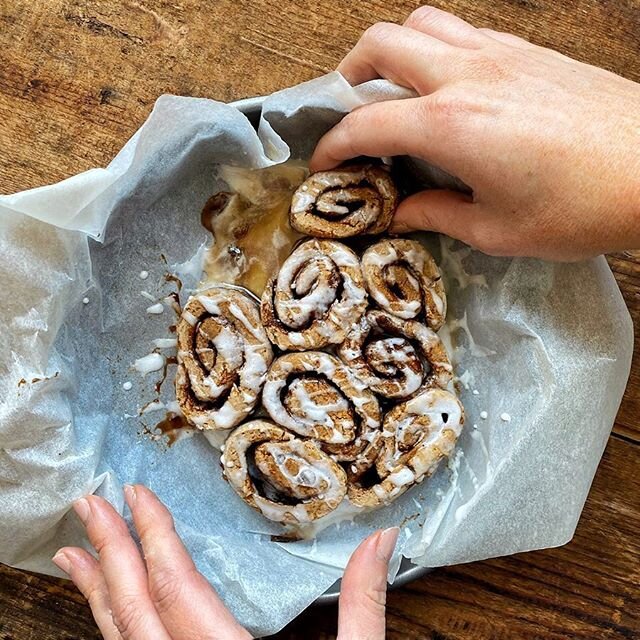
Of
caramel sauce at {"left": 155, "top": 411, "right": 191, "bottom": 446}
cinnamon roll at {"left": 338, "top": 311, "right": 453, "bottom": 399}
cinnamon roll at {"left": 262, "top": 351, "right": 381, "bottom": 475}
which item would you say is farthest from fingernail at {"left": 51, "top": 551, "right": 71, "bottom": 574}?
cinnamon roll at {"left": 338, "top": 311, "right": 453, "bottom": 399}

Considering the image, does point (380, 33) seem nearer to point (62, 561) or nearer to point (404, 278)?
point (404, 278)

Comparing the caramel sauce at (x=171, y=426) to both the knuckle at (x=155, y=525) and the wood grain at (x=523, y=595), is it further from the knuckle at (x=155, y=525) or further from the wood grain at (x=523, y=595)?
the wood grain at (x=523, y=595)

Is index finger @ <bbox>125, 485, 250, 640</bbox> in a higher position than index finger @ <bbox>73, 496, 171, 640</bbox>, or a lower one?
higher

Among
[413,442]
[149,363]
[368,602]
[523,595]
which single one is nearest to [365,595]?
[368,602]

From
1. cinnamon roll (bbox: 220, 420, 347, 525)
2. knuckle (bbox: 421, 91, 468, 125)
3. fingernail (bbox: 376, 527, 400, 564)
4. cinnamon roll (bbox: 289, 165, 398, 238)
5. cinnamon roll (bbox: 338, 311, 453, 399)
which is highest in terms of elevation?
knuckle (bbox: 421, 91, 468, 125)

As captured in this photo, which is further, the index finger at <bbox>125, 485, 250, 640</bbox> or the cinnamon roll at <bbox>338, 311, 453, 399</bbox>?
the cinnamon roll at <bbox>338, 311, 453, 399</bbox>

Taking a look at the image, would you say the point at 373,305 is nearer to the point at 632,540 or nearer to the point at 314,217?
the point at 314,217

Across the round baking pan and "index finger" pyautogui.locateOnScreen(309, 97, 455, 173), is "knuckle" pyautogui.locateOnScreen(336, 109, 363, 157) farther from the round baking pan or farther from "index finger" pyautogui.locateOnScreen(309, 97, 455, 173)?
the round baking pan
